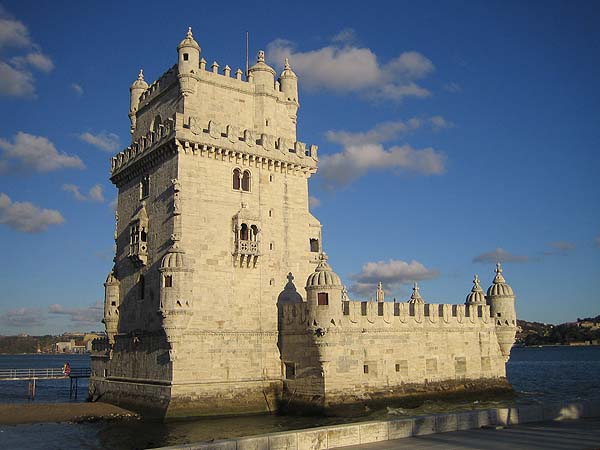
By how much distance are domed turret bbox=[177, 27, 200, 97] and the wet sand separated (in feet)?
66.1

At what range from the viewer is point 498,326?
45438 millimetres

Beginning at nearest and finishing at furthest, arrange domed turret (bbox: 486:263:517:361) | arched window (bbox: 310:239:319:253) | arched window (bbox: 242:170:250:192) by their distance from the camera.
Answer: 1. arched window (bbox: 242:170:250:192)
2. arched window (bbox: 310:239:319:253)
3. domed turret (bbox: 486:263:517:361)

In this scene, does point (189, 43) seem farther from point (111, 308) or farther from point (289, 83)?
point (111, 308)

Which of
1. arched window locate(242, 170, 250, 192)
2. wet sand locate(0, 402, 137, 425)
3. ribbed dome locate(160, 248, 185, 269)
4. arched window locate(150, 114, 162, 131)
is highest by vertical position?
arched window locate(150, 114, 162, 131)

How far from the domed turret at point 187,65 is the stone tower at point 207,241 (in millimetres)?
79

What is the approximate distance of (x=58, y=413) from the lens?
3681cm

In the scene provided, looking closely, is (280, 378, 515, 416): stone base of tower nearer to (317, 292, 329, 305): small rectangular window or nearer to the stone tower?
the stone tower

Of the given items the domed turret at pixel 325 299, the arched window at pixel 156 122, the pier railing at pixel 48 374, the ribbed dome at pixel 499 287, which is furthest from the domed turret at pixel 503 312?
the pier railing at pixel 48 374

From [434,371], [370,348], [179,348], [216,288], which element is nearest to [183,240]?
[216,288]

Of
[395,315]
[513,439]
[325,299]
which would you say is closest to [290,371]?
[325,299]

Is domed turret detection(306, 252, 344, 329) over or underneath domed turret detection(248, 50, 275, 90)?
underneath

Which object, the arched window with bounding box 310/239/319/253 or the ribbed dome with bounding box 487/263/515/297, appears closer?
the arched window with bounding box 310/239/319/253

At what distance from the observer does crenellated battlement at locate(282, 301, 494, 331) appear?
120ft

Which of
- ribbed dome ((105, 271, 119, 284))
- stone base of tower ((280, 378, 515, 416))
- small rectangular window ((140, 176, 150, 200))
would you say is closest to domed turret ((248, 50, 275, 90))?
small rectangular window ((140, 176, 150, 200))
